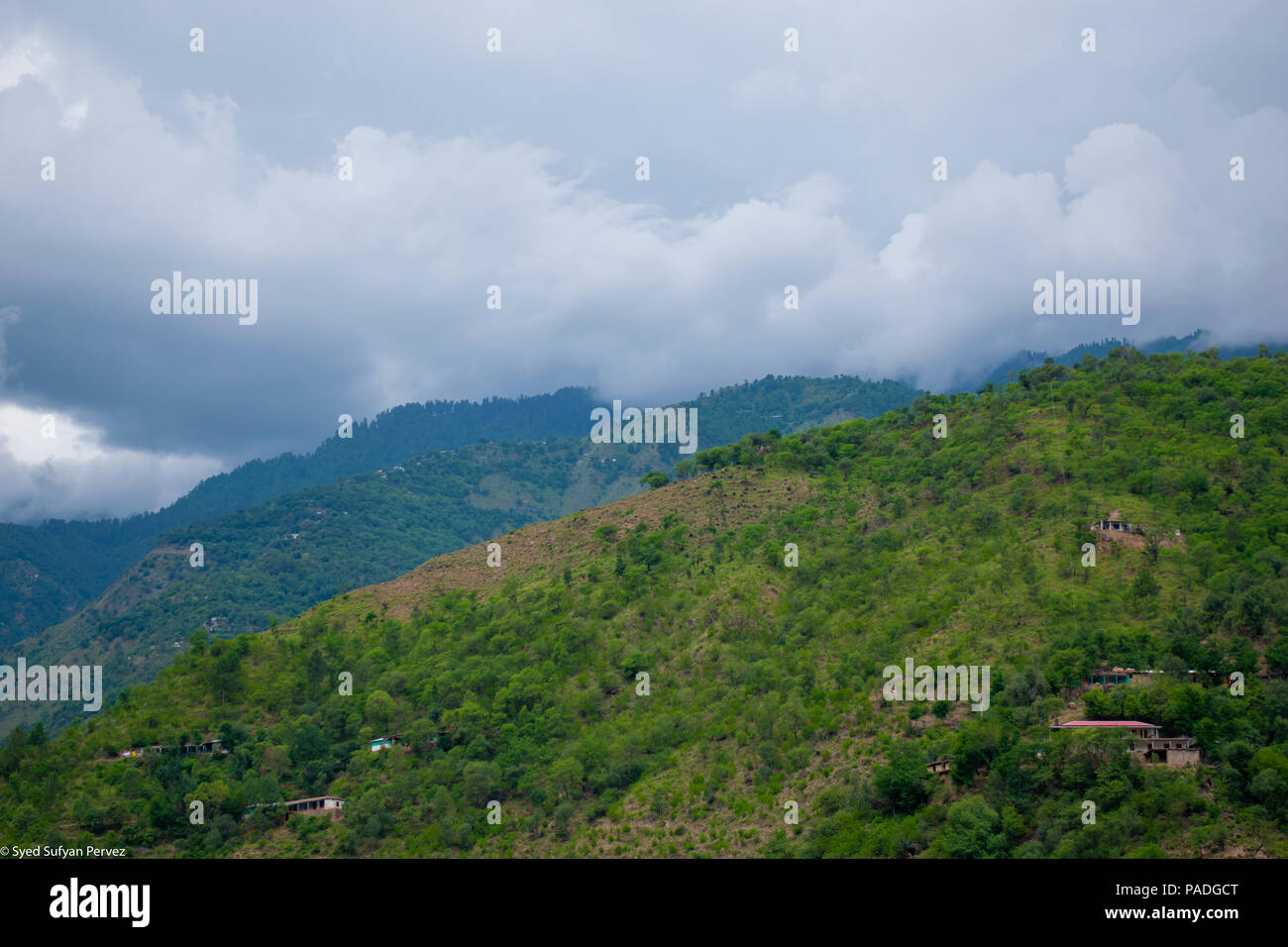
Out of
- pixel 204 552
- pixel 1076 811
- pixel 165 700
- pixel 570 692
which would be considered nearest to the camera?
pixel 1076 811

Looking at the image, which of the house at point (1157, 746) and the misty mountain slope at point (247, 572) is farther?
the misty mountain slope at point (247, 572)

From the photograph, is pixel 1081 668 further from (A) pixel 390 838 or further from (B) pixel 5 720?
(B) pixel 5 720

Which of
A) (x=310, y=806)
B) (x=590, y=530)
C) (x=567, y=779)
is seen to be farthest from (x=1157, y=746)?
(x=590, y=530)

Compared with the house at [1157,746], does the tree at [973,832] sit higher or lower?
lower

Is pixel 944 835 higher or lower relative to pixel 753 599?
lower

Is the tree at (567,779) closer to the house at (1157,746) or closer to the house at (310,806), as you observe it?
the house at (310,806)

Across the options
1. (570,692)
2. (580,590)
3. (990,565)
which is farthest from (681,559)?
(990,565)

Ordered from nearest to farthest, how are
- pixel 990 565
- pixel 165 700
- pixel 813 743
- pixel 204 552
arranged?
pixel 813 743
pixel 990 565
pixel 165 700
pixel 204 552

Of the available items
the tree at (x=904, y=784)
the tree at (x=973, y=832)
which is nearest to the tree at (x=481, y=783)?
the tree at (x=904, y=784)
